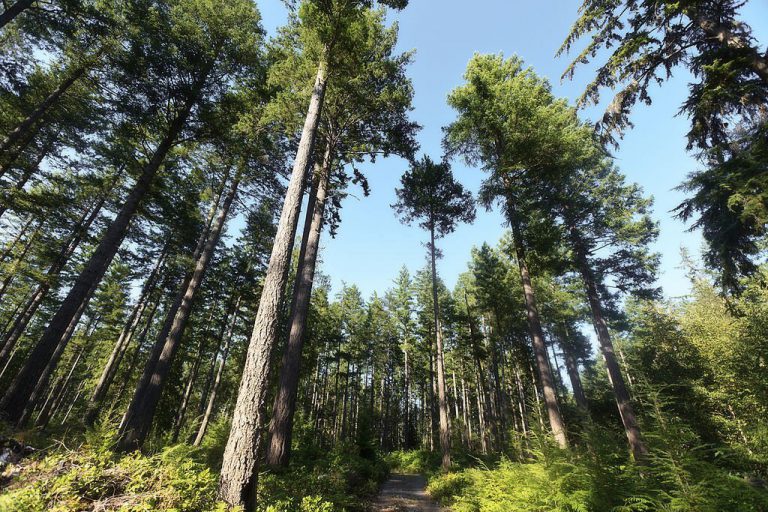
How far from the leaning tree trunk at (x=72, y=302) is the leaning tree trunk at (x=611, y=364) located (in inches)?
738

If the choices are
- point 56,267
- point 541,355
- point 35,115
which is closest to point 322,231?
point 541,355

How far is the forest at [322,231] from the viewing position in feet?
15.5

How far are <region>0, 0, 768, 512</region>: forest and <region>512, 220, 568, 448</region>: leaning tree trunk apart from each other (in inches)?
4.7

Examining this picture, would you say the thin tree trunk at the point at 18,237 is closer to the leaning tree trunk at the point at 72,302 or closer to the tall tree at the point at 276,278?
the leaning tree trunk at the point at 72,302

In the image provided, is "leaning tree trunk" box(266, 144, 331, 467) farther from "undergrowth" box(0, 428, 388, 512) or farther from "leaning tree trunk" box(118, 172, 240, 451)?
"leaning tree trunk" box(118, 172, 240, 451)

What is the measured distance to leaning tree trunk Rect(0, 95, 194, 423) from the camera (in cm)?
714

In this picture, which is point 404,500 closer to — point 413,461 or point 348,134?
point 413,461

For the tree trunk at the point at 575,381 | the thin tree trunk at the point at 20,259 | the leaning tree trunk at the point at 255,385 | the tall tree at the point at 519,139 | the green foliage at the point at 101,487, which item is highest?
the tall tree at the point at 519,139

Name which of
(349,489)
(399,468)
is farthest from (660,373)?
(349,489)

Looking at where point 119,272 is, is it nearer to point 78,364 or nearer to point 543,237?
point 78,364

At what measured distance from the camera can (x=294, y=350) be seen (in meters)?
9.09

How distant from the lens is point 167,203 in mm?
13445

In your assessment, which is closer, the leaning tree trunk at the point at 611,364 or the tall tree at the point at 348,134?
the tall tree at the point at 348,134

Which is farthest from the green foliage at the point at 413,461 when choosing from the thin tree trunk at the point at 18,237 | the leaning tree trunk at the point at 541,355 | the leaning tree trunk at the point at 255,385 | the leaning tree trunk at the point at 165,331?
the thin tree trunk at the point at 18,237
